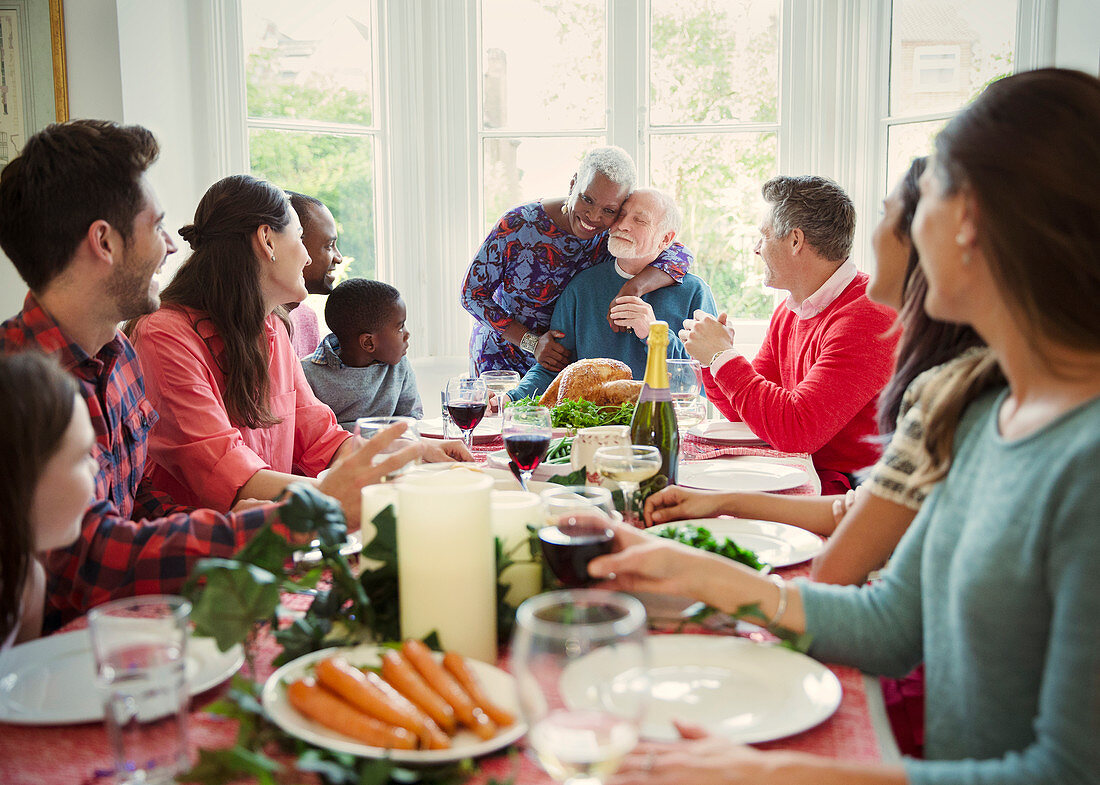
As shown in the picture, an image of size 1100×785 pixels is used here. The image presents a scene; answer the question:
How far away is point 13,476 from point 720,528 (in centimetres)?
103

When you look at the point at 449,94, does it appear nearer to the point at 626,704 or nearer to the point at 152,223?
the point at 152,223

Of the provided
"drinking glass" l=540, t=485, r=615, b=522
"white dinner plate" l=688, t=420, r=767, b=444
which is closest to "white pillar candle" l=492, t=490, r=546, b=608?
"drinking glass" l=540, t=485, r=615, b=522

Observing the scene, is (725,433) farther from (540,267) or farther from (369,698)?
(369,698)

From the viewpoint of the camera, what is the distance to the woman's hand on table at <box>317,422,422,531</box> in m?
1.29

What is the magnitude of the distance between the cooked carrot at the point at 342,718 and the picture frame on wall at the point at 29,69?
11.6 ft

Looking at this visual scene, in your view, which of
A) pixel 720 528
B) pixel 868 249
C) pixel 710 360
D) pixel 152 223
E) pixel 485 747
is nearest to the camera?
pixel 485 747

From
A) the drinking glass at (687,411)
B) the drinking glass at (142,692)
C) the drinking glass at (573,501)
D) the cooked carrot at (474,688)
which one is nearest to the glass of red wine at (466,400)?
the drinking glass at (687,411)

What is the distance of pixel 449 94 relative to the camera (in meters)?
4.70

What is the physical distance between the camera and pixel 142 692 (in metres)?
0.74

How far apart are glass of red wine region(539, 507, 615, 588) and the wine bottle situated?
695 mm

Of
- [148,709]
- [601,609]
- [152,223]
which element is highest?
[152,223]

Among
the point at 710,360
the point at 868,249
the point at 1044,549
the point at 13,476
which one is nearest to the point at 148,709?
the point at 13,476

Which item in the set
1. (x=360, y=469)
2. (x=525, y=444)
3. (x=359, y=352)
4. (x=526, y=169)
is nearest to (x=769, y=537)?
(x=525, y=444)

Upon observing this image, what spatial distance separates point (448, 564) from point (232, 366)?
146cm
